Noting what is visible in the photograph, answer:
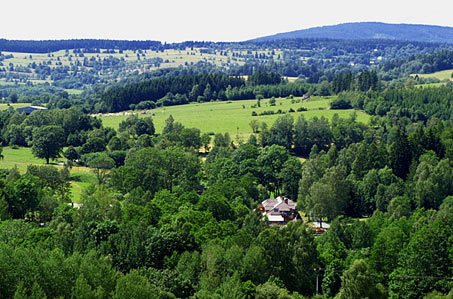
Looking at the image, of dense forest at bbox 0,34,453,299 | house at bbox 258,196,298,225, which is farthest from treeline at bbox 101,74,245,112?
house at bbox 258,196,298,225

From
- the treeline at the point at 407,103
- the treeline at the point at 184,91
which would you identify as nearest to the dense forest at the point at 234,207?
the treeline at the point at 407,103

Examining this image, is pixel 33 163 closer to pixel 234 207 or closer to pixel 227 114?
pixel 234 207

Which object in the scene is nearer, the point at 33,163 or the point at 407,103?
the point at 33,163

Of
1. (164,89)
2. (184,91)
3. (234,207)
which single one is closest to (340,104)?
(184,91)

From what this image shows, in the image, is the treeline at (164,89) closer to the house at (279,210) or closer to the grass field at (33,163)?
the grass field at (33,163)

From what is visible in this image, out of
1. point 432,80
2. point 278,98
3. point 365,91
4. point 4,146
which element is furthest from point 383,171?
point 432,80

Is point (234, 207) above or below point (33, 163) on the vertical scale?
above
